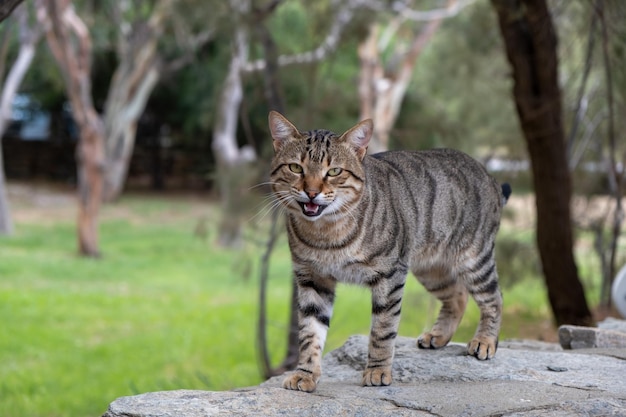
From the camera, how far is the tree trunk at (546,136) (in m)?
6.98

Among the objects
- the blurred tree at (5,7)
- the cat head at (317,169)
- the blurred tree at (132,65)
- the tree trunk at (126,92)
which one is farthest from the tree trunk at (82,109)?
the cat head at (317,169)

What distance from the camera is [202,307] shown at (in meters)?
12.5

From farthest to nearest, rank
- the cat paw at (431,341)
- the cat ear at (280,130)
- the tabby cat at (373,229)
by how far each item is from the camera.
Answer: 1. the cat paw at (431,341)
2. the cat ear at (280,130)
3. the tabby cat at (373,229)

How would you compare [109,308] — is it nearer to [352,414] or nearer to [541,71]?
[541,71]

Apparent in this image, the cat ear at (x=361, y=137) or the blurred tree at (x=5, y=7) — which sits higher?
the blurred tree at (x=5, y=7)

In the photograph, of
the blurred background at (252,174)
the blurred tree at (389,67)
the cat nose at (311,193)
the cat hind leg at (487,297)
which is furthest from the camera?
the blurred tree at (389,67)

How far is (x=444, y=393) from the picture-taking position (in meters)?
3.50

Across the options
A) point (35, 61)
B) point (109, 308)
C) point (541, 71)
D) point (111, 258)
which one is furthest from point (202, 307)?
point (35, 61)

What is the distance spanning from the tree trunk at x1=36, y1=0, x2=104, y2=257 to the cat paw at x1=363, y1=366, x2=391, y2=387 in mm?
11328

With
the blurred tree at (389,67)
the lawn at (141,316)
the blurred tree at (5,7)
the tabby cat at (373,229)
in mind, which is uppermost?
the blurred tree at (389,67)

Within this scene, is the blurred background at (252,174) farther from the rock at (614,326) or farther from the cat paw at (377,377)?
the cat paw at (377,377)

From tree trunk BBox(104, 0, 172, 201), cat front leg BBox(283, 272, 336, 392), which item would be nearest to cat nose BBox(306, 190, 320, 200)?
cat front leg BBox(283, 272, 336, 392)

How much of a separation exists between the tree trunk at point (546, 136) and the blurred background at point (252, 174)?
18mm

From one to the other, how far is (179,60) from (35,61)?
3782 mm
